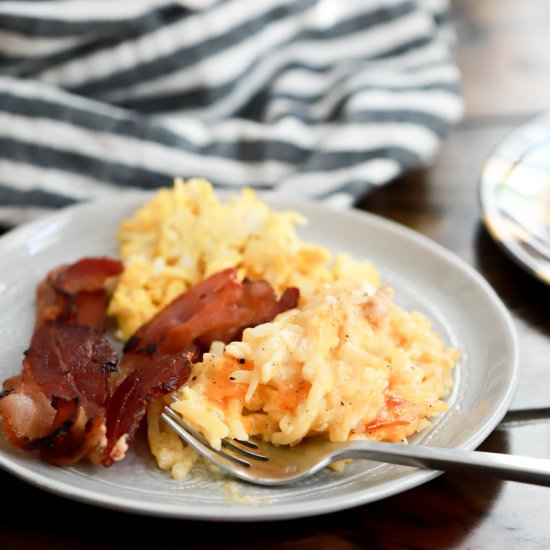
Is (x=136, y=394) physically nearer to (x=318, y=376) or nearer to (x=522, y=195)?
(x=318, y=376)

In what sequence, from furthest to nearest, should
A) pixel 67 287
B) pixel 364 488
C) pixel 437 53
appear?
pixel 437 53
pixel 67 287
pixel 364 488

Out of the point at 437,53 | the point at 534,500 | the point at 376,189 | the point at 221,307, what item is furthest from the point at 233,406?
the point at 437,53

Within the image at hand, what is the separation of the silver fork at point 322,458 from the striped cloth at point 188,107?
118cm

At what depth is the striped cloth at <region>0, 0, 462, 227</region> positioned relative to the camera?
2.62 metres

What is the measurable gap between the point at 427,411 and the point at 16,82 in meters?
1.72

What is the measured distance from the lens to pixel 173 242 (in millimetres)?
2117

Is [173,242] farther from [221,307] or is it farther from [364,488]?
[364,488]

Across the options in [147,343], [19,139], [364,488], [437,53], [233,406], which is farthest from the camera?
[437,53]

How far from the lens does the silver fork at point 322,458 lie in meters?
1.36

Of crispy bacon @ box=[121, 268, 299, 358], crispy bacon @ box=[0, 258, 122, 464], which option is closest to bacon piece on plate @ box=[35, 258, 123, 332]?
crispy bacon @ box=[0, 258, 122, 464]

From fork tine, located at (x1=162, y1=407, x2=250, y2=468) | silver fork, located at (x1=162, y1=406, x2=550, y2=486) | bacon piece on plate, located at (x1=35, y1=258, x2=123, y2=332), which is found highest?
bacon piece on plate, located at (x1=35, y1=258, x2=123, y2=332)

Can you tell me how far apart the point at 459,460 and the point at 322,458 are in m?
0.24

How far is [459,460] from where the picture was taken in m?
1.38

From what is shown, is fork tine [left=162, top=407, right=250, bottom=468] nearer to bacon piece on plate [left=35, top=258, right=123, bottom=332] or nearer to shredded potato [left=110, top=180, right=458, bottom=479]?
shredded potato [left=110, top=180, right=458, bottom=479]
